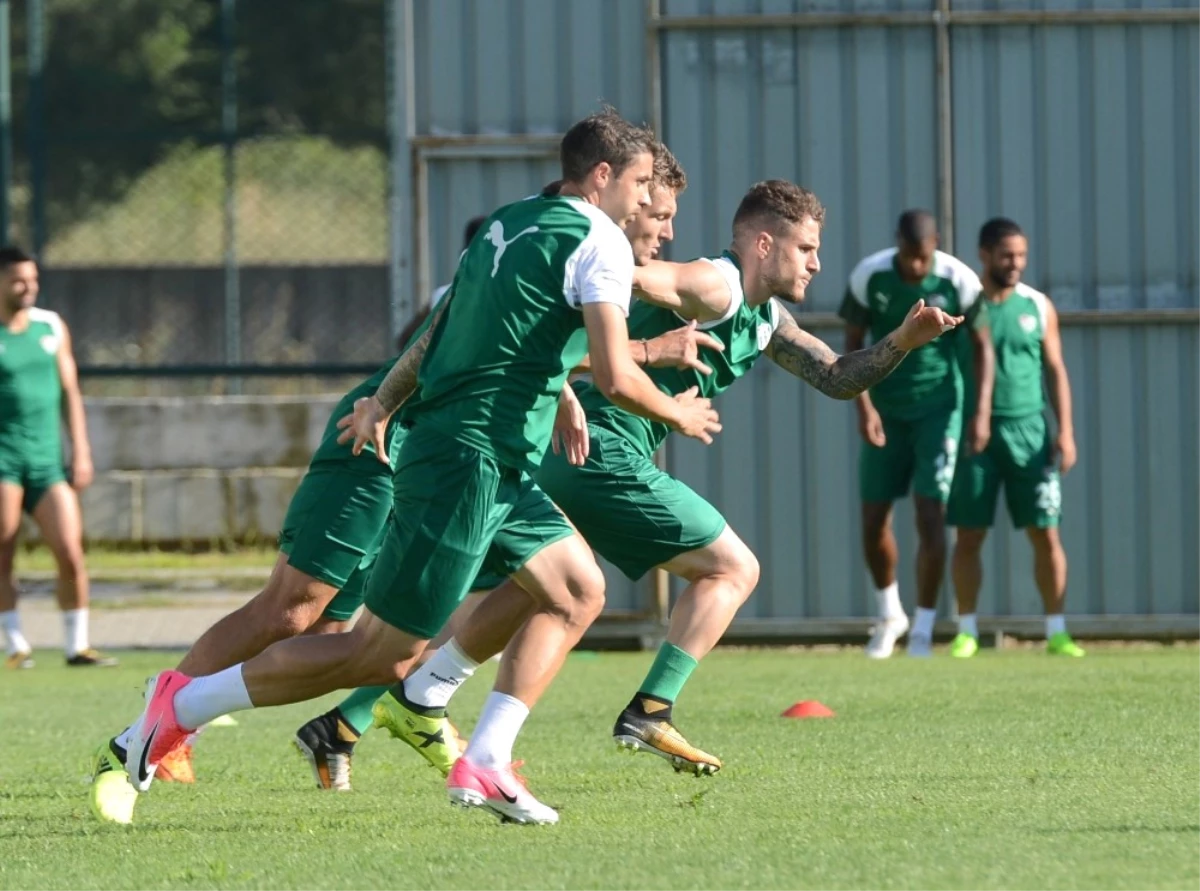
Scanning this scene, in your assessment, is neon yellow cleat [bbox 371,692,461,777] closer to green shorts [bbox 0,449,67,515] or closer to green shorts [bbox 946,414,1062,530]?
green shorts [bbox 946,414,1062,530]

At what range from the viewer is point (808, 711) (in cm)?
824

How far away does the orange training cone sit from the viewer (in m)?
8.18

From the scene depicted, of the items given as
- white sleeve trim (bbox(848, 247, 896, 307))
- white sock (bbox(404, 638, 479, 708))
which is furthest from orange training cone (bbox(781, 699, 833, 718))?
white sleeve trim (bbox(848, 247, 896, 307))

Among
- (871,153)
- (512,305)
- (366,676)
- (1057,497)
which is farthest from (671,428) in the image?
(871,153)

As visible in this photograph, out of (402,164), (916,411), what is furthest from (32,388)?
(916,411)

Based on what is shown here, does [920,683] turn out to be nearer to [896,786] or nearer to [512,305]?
[896,786]

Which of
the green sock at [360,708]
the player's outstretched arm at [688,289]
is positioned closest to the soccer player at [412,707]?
the green sock at [360,708]

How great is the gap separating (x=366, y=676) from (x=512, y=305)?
1.03 meters

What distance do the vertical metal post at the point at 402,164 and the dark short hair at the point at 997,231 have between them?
10.9 feet

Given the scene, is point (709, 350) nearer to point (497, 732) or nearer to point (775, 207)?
point (775, 207)

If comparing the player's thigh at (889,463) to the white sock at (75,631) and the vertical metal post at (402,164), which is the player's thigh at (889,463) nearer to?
the vertical metal post at (402,164)

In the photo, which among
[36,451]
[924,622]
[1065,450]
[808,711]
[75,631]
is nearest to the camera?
[808,711]

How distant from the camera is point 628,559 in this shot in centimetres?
629

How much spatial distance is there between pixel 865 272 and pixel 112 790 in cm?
621
